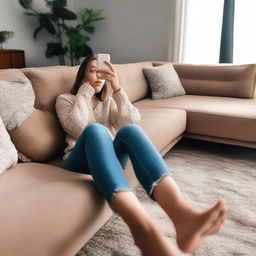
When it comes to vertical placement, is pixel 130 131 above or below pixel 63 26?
below

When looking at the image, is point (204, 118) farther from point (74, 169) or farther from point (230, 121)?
point (74, 169)

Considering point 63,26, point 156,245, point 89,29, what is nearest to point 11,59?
point 63,26

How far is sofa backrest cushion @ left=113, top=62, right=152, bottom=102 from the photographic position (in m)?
2.40

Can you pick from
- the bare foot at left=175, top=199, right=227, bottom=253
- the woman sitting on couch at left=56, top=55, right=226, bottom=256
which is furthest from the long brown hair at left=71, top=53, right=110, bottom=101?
the bare foot at left=175, top=199, right=227, bottom=253

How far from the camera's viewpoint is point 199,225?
31.3 inches

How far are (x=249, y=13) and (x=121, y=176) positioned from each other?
314 centimetres

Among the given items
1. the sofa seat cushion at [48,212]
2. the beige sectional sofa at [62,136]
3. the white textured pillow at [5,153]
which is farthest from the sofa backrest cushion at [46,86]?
the sofa seat cushion at [48,212]

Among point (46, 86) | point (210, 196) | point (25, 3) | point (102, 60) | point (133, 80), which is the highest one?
point (25, 3)

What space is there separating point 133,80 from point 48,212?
1.88 metres

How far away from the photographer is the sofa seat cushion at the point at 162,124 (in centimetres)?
175

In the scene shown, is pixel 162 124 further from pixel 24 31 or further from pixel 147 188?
pixel 24 31

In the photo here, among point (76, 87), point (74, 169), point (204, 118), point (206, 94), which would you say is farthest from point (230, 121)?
point (74, 169)

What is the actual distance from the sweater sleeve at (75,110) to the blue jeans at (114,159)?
0.19 metres

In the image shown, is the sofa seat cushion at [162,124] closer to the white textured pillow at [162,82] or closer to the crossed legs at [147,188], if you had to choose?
the white textured pillow at [162,82]
